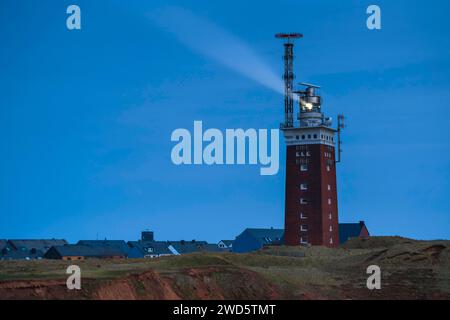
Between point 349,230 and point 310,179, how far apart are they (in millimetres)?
38556

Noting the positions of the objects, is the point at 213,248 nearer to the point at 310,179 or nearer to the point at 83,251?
the point at 83,251

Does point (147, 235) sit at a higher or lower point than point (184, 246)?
higher

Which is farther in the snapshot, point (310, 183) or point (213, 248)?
point (213, 248)

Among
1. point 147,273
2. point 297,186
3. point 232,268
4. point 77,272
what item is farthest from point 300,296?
point 297,186

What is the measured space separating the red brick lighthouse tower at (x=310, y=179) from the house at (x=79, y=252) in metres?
33.7

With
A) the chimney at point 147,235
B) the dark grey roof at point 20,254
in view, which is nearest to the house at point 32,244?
the dark grey roof at point 20,254

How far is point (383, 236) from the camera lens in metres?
107

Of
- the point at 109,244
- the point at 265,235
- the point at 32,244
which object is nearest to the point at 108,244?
the point at 109,244

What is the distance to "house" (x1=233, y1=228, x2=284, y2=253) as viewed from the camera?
481 feet

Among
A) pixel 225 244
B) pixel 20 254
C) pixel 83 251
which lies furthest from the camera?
pixel 225 244

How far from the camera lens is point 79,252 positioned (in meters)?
129

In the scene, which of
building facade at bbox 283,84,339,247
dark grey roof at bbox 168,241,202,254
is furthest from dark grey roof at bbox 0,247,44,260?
building facade at bbox 283,84,339,247

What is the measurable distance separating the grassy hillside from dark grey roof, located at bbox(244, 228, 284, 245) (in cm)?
6169
